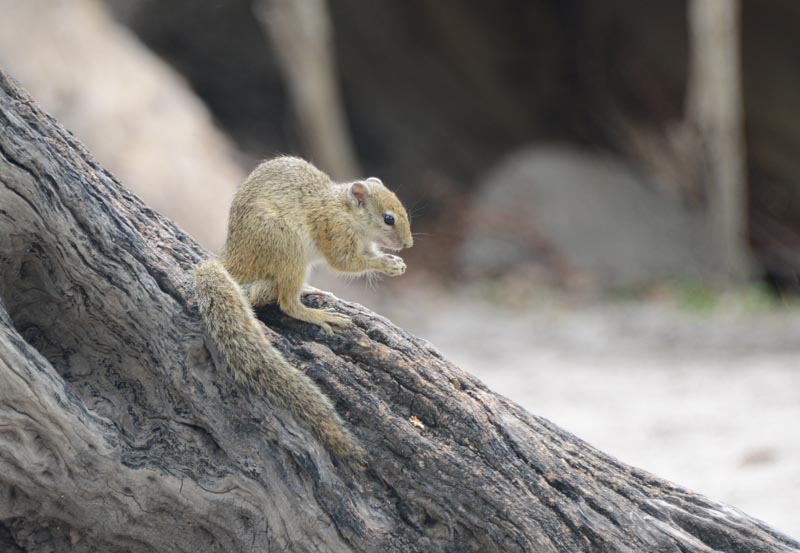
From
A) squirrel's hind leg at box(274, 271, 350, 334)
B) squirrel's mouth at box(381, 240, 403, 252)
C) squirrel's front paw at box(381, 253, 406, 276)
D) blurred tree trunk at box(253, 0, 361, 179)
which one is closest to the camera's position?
squirrel's hind leg at box(274, 271, 350, 334)

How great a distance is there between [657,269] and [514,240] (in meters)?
1.71

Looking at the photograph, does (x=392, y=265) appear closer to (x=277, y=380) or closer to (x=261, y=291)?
(x=261, y=291)

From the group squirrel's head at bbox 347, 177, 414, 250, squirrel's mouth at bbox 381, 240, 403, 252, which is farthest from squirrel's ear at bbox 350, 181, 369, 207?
squirrel's mouth at bbox 381, 240, 403, 252

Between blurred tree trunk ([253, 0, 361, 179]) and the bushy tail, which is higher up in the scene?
blurred tree trunk ([253, 0, 361, 179])

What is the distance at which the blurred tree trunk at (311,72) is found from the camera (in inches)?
411

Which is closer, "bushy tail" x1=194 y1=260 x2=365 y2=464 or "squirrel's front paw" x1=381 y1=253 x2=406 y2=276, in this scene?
"bushy tail" x1=194 y1=260 x2=365 y2=464

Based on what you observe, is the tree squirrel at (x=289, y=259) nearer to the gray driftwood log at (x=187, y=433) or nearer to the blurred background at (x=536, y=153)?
the gray driftwood log at (x=187, y=433)

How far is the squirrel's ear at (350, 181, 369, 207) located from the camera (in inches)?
148

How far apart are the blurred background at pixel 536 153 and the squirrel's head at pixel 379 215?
2.96 metres

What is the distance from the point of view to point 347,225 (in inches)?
143

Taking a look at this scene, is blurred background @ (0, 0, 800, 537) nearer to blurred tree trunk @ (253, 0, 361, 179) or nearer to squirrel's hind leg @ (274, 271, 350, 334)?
blurred tree trunk @ (253, 0, 361, 179)

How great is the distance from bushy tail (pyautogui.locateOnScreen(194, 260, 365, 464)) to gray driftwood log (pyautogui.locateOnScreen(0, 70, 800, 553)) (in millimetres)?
44

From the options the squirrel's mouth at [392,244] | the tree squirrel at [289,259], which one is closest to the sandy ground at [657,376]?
the squirrel's mouth at [392,244]

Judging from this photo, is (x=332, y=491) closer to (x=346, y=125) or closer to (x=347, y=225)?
(x=347, y=225)
